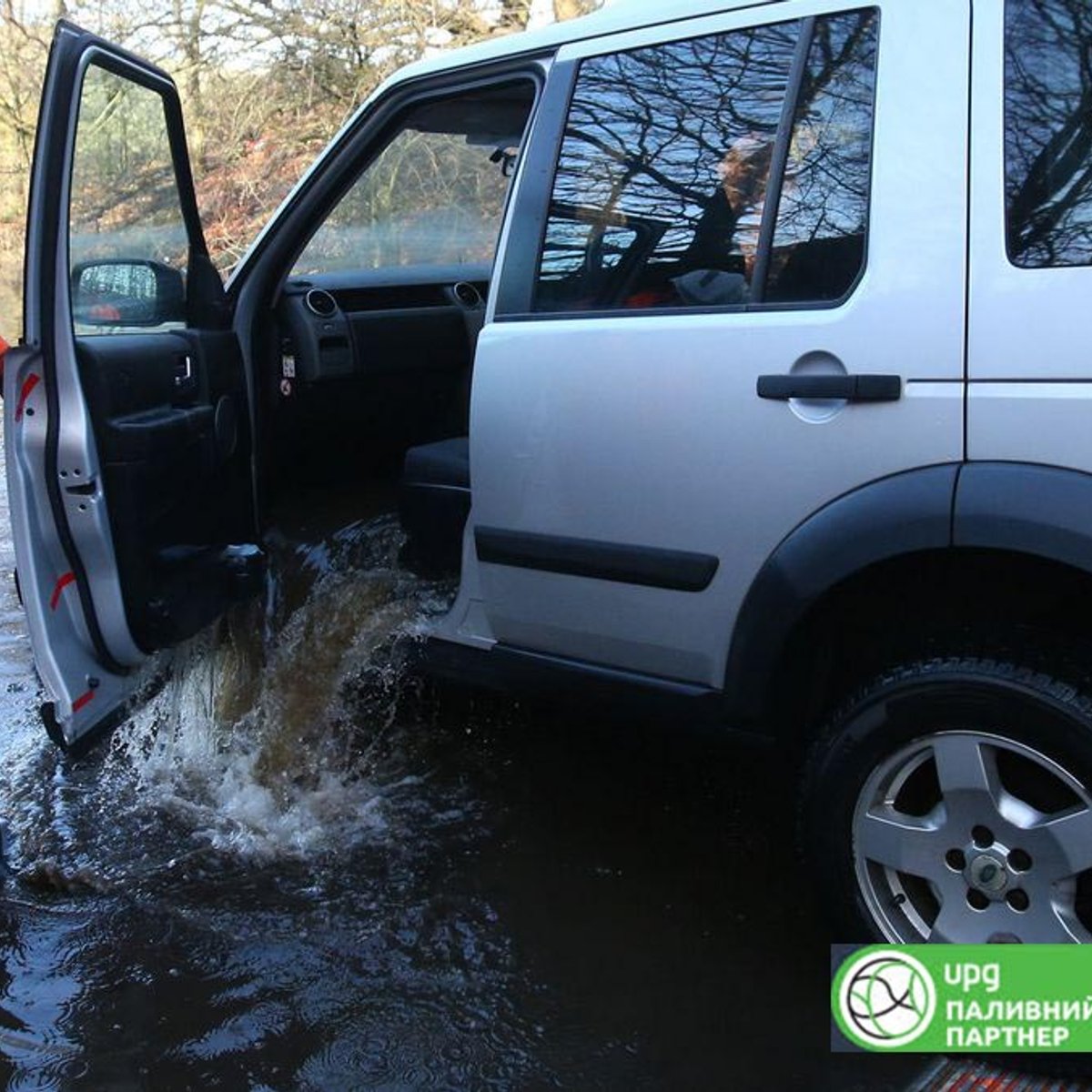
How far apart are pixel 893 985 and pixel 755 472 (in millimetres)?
1065

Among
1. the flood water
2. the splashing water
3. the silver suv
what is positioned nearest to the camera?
the silver suv

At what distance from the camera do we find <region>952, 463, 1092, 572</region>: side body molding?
200 centimetres

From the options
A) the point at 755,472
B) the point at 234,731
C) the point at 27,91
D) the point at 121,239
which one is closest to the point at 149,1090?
the point at 234,731

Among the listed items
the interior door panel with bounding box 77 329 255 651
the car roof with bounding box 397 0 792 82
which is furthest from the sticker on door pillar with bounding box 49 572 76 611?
the car roof with bounding box 397 0 792 82

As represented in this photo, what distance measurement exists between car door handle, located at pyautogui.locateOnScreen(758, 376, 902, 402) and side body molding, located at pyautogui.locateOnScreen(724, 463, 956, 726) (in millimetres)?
162

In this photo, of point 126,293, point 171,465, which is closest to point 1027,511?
point 171,465

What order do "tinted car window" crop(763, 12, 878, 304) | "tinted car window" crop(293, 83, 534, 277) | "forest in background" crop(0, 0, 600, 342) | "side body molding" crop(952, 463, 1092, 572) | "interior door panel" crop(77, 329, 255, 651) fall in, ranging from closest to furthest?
"side body molding" crop(952, 463, 1092, 572) < "tinted car window" crop(763, 12, 878, 304) < "interior door panel" crop(77, 329, 255, 651) < "tinted car window" crop(293, 83, 534, 277) < "forest in background" crop(0, 0, 600, 342)

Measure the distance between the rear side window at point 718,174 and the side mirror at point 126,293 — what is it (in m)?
1.14

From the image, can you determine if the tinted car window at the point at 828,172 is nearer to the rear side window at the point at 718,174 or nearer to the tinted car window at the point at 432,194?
the rear side window at the point at 718,174

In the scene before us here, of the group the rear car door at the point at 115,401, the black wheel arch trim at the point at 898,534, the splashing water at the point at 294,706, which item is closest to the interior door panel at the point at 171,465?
the rear car door at the point at 115,401

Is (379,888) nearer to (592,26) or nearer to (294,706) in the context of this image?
(294,706)

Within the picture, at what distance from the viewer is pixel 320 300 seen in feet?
12.9

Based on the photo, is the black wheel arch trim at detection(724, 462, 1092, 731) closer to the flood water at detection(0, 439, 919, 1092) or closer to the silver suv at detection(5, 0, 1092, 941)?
the silver suv at detection(5, 0, 1092, 941)

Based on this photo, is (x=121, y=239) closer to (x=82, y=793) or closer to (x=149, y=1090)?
(x=82, y=793)
